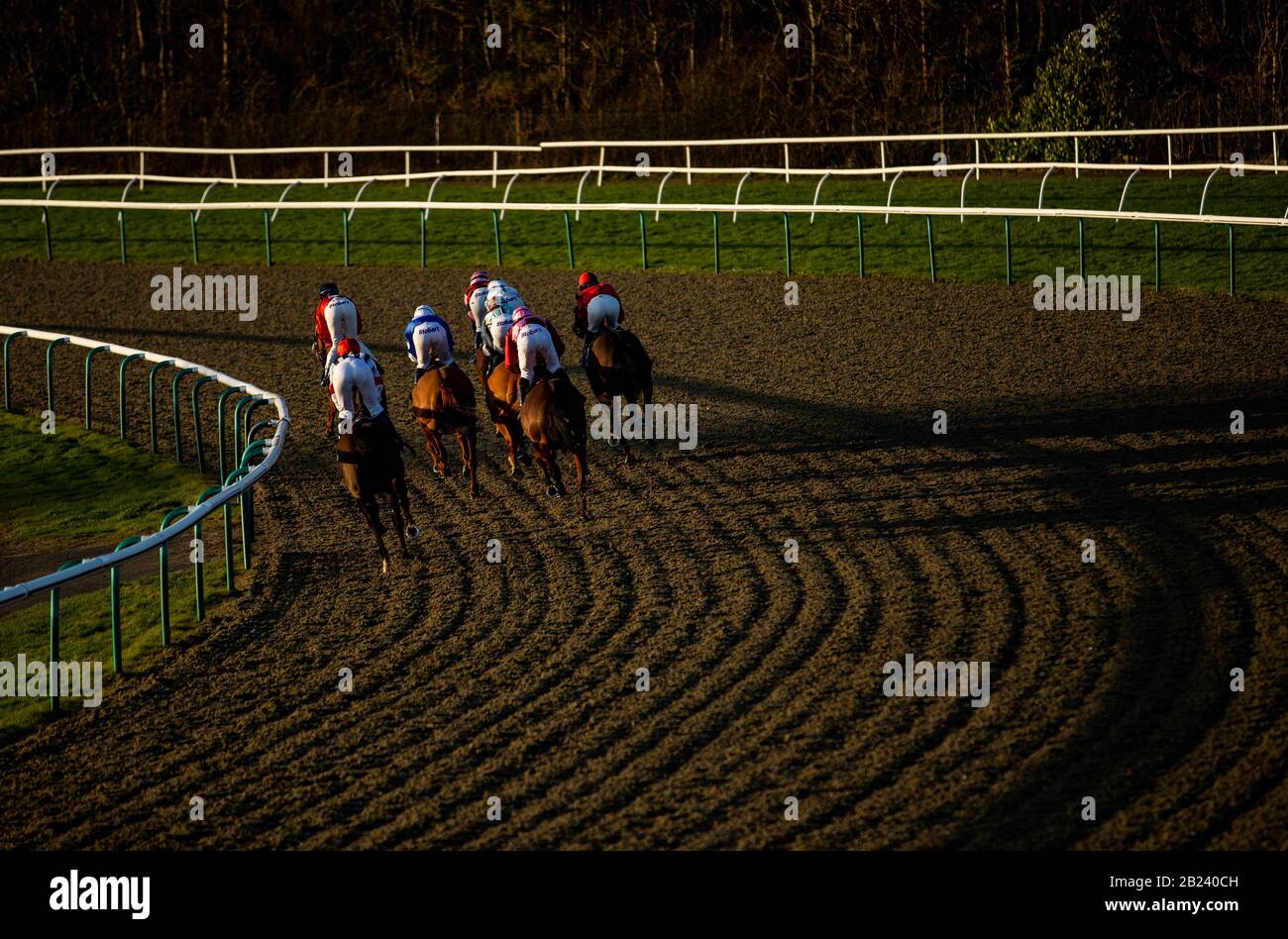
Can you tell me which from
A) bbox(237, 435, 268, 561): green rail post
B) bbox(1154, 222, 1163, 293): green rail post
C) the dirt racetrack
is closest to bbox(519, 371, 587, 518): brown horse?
the dirt racetrack

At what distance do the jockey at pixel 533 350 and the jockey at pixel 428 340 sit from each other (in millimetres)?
794

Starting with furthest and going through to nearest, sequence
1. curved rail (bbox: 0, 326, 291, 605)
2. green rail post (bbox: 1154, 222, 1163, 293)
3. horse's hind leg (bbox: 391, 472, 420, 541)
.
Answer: green rail post (bbox: 1154, 222, 1163, 293)
horse's hind leg (bbox: 391, 472, 420, 541)
curved rail (bbox: 0, 326, 291, 605)

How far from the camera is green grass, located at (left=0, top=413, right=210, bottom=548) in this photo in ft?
44.1

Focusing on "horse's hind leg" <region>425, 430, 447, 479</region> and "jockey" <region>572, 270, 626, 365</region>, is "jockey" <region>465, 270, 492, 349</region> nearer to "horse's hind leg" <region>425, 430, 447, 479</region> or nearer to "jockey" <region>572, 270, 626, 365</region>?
"jockey" <region>572, 270, 626, 365</region>

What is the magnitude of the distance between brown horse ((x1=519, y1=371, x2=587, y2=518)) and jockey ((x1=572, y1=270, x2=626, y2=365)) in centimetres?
178

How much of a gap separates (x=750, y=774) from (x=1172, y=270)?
14833 millimetres

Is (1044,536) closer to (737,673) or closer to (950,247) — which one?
(737,673)

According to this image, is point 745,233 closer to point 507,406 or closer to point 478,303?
point 478,303

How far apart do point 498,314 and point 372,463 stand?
286 centimetres

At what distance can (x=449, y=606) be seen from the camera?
10102 millimetres

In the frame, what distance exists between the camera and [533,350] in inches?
476

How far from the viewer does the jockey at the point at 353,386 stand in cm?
1070

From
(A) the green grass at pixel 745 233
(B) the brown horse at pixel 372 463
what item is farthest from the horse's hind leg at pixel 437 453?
(A) the green grass at pixel 745 233

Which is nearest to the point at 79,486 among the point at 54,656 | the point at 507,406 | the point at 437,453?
the point at 437,453
